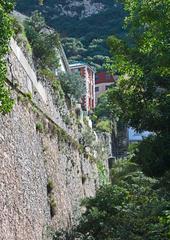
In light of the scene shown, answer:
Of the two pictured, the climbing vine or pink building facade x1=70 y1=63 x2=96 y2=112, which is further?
pink building facade x1=70 y1=63 x2=96 y2=112

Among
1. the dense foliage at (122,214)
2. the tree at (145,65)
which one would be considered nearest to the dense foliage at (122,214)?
the dense foliage at (122,214)

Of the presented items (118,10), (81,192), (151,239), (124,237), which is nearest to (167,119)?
(124,237)

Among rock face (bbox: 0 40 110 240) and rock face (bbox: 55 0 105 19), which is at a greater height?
rock face (bbox: 55 0 105 19)

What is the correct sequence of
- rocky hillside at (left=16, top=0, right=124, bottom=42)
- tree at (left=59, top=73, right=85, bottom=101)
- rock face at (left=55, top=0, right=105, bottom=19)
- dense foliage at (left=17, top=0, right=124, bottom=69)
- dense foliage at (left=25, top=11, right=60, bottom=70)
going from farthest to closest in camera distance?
rock face at (left=55, top=0, right=105, bottom=19) < rocky hillside at (left=16, top=0, right=124, bottom=42) < dense foliage at (left=17, top=0, right=124, bottom=69) < tree at (left=59, top=73, right=85, bottom=101) < dense foliage at (left=25, top=11, right=60, bottom=70)

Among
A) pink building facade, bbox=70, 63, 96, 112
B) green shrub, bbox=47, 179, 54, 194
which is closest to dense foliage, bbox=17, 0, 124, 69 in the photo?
pink building facade, bbox=70, 63, 96, 112

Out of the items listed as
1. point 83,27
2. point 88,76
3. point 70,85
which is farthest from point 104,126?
point 83,27

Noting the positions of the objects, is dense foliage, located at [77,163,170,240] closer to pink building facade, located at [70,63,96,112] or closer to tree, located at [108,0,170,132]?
tree, located at [108,0,170,132]

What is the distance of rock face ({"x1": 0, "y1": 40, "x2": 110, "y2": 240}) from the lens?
1092cm

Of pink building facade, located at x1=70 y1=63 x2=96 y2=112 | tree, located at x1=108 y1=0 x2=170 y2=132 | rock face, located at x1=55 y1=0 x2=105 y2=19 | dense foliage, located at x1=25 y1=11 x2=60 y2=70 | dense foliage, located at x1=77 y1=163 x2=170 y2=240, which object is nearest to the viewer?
tree, located at x1=108 y1=0 x2=170 y2=132

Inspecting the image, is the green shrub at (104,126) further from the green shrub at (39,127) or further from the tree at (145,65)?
the tree at (145,65)

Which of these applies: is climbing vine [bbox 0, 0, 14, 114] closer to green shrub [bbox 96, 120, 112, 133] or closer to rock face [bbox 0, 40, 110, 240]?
rock face [bbox 0, 40, 110, 240]

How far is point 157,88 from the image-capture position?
46.1ft

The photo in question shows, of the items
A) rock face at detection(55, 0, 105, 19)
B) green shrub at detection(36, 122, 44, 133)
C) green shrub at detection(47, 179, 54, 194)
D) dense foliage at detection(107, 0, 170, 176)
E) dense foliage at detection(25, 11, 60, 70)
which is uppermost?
rock face at detection(55, 0, 105, 19)

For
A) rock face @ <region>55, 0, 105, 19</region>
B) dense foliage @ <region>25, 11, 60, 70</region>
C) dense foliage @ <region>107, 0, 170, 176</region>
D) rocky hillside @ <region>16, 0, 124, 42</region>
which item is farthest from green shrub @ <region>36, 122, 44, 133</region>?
rock face @ <region>55, 0, 105, 19</region>
